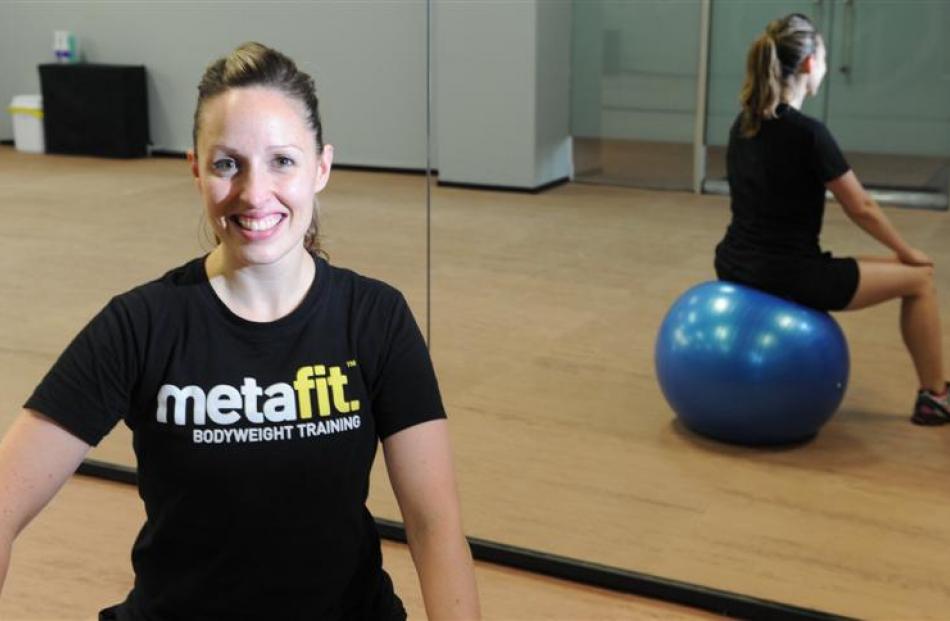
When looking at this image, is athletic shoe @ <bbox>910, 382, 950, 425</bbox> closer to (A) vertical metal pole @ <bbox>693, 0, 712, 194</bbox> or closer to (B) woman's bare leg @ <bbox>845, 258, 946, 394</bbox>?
(B) woman's bare leg @ <bbox>845, 258, 946, 394</bbox>

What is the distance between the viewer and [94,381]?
132 cm

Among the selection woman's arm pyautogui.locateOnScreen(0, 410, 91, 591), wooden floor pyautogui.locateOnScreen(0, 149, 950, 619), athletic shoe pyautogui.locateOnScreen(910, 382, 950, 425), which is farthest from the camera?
athletic shoe pyautogui.locateOnScreen(910, 382, 950, 425)

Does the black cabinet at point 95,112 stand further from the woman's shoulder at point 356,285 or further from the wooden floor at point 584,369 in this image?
the woman's shoulder at point 356,285

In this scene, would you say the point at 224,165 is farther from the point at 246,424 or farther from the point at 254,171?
the point at 246,424

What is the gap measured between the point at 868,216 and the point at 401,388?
1959 millimetres

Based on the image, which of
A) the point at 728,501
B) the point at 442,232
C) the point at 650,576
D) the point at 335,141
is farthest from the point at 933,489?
the point at 335,141

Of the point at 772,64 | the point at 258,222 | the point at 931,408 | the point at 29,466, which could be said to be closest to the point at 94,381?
the point at 29,466

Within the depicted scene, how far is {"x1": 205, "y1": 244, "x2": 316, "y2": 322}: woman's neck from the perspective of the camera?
1.38 metres

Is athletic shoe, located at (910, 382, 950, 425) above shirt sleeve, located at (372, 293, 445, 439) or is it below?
below

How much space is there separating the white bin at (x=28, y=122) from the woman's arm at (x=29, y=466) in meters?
2.41

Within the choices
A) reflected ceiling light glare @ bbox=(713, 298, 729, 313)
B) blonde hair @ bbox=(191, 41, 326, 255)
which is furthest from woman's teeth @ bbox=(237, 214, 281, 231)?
reflected ceiling light glare @ bbox=(713, 298, 729, 313)

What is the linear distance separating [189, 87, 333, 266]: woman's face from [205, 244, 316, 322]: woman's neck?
0.05ft

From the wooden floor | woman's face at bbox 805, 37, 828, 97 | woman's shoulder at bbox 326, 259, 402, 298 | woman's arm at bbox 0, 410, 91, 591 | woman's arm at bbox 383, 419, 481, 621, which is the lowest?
the wooden floor

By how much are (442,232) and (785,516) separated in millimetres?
1218
